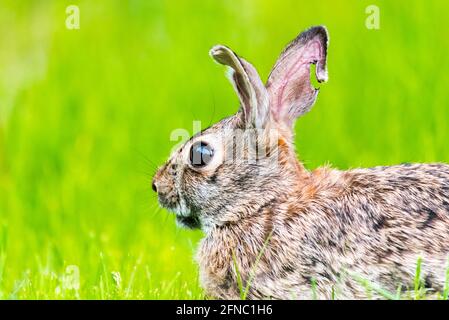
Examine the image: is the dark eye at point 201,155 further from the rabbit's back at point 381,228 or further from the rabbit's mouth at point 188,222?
the rabbit's back at point 381,228

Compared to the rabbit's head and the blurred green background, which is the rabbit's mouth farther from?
the blurred green background

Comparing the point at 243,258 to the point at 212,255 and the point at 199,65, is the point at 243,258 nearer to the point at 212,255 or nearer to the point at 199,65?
the point at 212,255

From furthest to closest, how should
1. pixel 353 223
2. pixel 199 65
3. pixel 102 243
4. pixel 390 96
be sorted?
1. pixel 199 65
2. pixel 390 96
3. pixel 102 243
4. pixel 353 223

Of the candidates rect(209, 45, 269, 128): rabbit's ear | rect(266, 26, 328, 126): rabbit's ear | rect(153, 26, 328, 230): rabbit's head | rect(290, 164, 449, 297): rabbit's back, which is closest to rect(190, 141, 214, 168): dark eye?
rect(153, 26, 328, 230): rabbit's head

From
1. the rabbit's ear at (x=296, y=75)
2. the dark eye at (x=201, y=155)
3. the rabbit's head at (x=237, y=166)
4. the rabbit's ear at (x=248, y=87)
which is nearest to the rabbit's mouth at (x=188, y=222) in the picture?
the rabbit's head at (x=237, y=166)

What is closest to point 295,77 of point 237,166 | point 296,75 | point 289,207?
point 296,75

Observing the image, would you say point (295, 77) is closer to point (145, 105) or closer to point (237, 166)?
point (237, 166)
